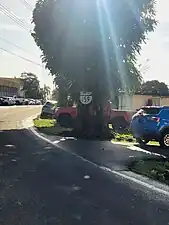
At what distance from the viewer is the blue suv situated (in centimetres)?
1783

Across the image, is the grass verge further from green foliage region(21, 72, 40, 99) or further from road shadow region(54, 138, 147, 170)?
green foliage region(21, 72, 40, 99)

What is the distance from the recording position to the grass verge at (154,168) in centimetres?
1026

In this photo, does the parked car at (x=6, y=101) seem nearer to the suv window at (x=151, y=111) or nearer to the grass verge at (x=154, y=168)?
the suv window at (x=151, y=111)

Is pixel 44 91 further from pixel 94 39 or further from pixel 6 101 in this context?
pixel 94 39

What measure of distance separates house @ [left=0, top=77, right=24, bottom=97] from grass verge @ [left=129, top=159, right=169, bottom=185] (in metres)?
98.3

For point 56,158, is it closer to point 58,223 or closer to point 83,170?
point 83,170

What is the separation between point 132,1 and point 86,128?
22.7 ft

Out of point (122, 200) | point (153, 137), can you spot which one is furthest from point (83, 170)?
point (153, 137)

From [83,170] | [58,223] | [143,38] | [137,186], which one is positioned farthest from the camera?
[143,38]

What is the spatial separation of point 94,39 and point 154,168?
12714 mm

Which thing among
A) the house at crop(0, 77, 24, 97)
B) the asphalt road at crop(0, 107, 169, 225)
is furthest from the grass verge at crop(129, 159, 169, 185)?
the house at crop(0, 77, 24, 97)

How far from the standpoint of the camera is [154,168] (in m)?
11.3

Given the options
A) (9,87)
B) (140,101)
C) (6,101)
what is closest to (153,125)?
(140,101)

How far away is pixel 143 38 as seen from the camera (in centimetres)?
2478
